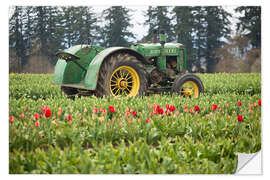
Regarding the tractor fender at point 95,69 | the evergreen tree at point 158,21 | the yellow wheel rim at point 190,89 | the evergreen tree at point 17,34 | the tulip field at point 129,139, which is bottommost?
the tulip field at point 129,139

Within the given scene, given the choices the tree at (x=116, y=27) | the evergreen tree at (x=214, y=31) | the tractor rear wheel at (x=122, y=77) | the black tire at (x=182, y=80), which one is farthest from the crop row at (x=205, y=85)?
the tree at (x=116, y=27)

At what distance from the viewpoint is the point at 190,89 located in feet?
17.2

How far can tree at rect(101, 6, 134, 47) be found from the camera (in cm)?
399

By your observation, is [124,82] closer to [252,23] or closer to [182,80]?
[182,80]

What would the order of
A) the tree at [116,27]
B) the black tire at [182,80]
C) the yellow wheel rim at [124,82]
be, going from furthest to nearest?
the black tire at [182,80] → the yellow wheel rim at [124,82] → the tree at [116,27]

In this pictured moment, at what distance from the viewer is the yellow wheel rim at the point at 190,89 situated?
5211 millimetres

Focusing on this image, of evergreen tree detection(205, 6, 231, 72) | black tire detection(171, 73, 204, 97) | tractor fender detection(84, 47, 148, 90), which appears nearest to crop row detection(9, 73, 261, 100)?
black tire detection(171, 73, 204, 97)

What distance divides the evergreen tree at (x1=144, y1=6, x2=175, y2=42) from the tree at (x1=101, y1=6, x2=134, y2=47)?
12.6 inches

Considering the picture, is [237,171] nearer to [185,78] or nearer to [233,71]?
[233,71]

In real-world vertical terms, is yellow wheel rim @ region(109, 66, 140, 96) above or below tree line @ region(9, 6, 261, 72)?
below

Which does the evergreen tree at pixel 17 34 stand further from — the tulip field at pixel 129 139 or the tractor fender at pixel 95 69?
the tractor fender at pixel 95 69

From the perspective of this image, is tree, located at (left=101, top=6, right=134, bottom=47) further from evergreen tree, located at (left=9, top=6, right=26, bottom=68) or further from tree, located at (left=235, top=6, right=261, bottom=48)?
tree, located at (left=235, top=6, right=261, bottom=48)

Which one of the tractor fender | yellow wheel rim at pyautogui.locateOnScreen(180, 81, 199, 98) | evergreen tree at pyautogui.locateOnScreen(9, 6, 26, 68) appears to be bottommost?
yellow wheel rim at pyautogui.locateOnScreen(180, 81, 199, 98)
